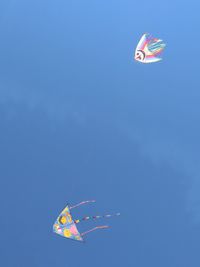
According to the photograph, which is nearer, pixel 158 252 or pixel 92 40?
pixel 158 252

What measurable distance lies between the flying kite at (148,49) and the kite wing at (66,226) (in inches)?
57.6

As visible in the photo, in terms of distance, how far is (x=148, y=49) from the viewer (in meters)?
3.88

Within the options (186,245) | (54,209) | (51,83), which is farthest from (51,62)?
(186,245)

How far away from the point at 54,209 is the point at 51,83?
1.13 metres

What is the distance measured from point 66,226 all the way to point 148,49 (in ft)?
5.46

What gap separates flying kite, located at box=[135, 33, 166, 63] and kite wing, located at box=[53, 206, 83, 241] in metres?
1.46

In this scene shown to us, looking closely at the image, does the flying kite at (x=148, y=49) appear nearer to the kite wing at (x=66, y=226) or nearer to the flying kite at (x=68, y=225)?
the flying kite at (x=68, y=225)

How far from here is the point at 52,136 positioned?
400 centimetres

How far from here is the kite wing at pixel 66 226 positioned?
3.78 meters

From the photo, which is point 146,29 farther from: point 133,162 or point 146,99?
point 133,162

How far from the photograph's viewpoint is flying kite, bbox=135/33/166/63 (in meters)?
3.91

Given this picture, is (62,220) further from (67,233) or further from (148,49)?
(148,49)

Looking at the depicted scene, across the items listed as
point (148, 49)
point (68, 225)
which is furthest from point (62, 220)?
point (148, 49)

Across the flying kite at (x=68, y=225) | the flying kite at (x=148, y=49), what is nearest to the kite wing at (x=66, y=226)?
the flying kite at (x=68, y=225)
